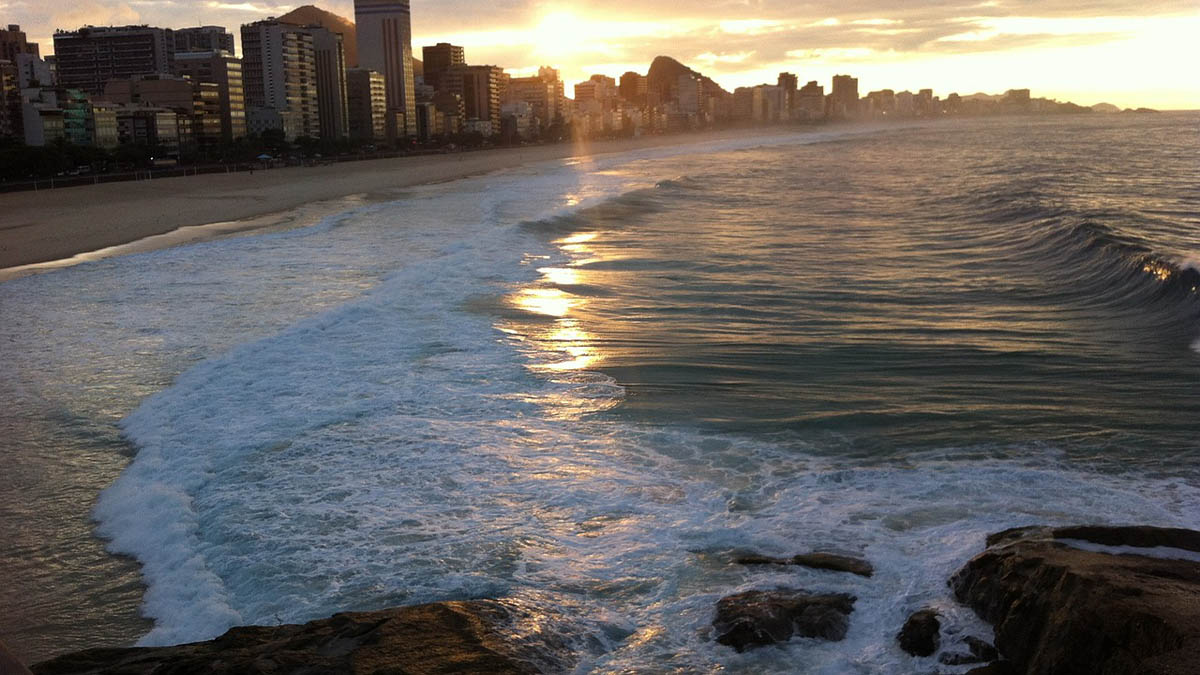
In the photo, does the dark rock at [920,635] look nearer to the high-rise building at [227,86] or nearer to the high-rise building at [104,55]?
the high-rise building at [227,86]

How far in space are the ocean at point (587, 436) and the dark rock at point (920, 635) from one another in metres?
0.09

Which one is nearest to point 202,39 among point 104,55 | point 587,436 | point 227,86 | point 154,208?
point 104,55

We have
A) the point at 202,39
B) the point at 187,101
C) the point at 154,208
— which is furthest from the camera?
the point at 202,39

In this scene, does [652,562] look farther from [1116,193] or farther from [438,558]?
[1116,193]

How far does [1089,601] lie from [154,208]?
3947 cm

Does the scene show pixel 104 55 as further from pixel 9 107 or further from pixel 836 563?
pixel 836 563

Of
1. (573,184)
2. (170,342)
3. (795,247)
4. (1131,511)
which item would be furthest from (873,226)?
(573,184)

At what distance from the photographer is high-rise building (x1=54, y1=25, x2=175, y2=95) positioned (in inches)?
5920

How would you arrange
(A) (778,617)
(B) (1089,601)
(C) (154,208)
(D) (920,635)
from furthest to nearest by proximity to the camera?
(C) (154,208) < (A) (778,617) < (D) (920,635) < (B) (1089,601)

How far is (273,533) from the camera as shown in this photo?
20.0 feet

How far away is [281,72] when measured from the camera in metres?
134

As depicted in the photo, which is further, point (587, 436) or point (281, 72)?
point (281, 72)

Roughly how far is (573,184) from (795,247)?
2721cm

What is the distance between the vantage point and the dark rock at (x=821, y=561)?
530 cm
